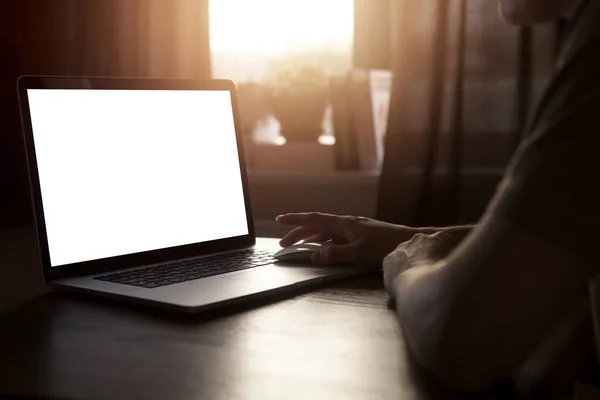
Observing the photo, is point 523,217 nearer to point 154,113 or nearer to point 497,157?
point 154,113

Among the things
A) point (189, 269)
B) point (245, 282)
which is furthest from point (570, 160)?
point (189, 269)

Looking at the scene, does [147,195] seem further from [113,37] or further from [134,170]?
[113,37]

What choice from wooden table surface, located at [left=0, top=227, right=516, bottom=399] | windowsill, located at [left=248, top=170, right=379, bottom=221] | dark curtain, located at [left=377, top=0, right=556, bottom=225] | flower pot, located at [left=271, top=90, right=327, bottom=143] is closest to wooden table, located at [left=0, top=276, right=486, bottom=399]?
wooden table surface, located at [left=0, top=227, right=516, bottom=399]

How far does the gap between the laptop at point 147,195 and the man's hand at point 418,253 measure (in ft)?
0.43

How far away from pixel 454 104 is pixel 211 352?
136cm

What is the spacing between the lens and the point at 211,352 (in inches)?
25.7

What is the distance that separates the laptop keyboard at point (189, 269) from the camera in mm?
915

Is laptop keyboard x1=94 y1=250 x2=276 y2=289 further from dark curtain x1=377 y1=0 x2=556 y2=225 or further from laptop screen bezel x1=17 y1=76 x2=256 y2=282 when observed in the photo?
dark curtain x1=377 y1=0 x2=556 y2=225

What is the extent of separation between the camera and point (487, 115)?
1.86 meters

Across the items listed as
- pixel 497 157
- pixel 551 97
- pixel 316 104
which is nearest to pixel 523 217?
pixel 551 97

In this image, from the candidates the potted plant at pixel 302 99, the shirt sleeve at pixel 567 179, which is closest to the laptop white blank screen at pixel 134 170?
the shirt sleeve at pixel 567 179

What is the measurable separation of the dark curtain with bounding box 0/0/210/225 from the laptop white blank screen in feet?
3.37

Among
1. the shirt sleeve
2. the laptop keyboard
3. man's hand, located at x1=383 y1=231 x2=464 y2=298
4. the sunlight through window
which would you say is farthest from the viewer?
the sunlight through window

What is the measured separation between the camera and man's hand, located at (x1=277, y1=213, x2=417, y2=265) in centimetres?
106
